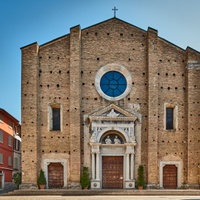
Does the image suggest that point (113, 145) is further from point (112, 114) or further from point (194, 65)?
point (194, 65)

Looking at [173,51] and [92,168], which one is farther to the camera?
[173,51]

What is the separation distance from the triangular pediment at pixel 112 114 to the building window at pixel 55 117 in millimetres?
2675

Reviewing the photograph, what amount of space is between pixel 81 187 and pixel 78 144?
3.14 m

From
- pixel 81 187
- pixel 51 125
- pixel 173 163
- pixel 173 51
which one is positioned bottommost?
pixel 81 187

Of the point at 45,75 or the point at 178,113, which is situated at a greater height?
the point at 45,75

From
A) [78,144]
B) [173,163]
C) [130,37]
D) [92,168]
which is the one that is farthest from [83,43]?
[173,163]

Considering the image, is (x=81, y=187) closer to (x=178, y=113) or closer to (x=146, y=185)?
(x=146, y=185)

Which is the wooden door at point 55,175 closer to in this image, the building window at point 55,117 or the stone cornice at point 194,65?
the building window at point 55,117

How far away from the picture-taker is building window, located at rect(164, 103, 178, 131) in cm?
2583

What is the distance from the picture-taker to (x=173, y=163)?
25.2 m

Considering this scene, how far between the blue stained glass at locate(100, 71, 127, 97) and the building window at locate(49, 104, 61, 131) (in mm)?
3912

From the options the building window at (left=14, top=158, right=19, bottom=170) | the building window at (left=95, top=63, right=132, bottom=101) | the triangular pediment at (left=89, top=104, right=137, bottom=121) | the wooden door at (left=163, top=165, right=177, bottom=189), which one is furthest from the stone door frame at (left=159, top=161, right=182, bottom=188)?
the building window at (left=14, top=158, right=19, bottom=170)

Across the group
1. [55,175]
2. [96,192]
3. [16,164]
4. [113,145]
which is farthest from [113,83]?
[16,164]

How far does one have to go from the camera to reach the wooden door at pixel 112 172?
2495 cm
